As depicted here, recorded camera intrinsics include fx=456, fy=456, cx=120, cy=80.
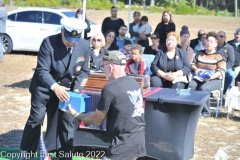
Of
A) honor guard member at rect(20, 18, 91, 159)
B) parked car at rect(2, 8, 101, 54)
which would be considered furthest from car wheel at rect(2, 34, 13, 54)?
honor guard member at rect(20, 18, 91, 159)

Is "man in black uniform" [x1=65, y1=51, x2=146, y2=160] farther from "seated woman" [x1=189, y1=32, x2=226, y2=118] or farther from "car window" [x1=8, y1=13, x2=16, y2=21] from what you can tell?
"car window" [x1=8, y1=13, x2=16, y2=21]

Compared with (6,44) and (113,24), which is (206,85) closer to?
(113,24)

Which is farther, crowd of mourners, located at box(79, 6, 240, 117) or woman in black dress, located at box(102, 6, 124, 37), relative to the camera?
woman in black dress, located at box(102, 6, 124, 37)

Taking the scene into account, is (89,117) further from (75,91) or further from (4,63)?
(4,63)

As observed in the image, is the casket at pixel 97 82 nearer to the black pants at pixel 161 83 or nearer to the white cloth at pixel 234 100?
the black pants at pixel 161 83

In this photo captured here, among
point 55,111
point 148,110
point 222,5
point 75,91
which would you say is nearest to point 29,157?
point 55,111

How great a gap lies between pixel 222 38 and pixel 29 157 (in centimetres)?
538

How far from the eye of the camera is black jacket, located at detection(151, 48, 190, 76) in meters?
7.75

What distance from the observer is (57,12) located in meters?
15.4

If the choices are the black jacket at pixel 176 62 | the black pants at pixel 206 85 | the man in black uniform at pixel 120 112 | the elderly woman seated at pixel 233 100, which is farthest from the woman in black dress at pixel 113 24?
the man in black uniform at pixel 120 112

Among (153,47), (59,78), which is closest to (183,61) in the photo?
(153,47)

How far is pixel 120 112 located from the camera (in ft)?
12.5

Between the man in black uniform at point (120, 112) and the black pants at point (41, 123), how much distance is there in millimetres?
1366

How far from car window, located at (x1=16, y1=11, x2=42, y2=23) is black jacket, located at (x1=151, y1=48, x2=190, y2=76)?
847 centimetres
